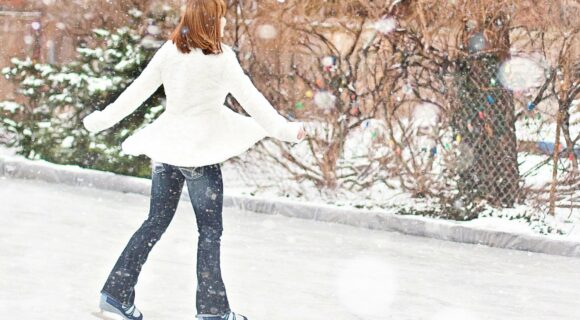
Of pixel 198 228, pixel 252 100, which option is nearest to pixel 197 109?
pixel 252 100

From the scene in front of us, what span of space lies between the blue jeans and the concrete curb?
4.27 metres

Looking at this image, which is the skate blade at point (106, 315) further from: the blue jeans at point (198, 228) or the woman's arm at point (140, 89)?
the woman's arm at point (140, 89)

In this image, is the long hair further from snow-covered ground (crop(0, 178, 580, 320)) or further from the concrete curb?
the concrete curb

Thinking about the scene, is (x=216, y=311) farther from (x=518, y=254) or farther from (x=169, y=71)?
(x=518, y=254)

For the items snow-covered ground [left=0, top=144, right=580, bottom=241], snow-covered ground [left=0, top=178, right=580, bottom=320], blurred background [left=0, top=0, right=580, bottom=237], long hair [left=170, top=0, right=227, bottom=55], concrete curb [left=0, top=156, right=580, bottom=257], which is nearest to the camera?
long hair [left=170, top=0, right=227, bottom=55]

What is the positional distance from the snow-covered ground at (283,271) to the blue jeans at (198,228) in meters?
0.47

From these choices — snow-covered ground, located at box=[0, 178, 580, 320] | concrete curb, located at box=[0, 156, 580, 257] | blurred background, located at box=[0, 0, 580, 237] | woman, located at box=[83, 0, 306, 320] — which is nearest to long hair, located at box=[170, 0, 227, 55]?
woman, located at box=[83, 0, 306, 320]

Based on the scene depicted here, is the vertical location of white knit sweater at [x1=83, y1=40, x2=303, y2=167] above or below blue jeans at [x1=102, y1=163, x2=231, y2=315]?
above

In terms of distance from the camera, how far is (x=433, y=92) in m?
11.2

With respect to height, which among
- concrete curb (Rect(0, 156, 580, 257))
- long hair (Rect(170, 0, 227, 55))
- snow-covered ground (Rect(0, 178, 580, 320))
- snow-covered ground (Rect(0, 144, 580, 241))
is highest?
long hair (Rect(170, 0, 227, 55))

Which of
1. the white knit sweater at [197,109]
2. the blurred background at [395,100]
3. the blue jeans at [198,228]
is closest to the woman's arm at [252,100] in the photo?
the white knit sweater at [197,109]

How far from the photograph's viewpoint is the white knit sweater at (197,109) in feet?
20.3

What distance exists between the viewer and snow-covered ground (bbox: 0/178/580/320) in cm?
733

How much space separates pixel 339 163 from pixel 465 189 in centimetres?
162
